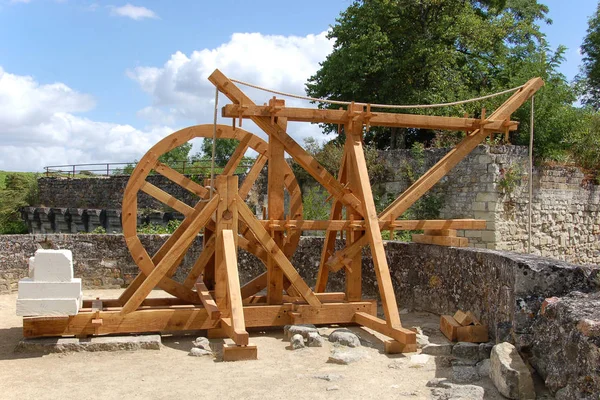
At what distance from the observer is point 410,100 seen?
19.3m

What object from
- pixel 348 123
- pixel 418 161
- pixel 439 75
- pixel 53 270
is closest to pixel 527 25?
pixel 439 75

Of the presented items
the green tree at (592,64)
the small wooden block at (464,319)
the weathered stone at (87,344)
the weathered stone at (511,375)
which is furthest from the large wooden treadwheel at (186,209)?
the green tree at (592,64)

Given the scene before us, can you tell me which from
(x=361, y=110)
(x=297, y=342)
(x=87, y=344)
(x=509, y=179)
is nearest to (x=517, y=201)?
(x=509, y=179)

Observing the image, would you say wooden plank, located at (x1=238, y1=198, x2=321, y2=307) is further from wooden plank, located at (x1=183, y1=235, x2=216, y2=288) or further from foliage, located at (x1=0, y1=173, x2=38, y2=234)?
foliage, located at (x1=0, y1=173, x2=38, y2=234)

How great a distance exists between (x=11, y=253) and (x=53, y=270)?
4.15 metres

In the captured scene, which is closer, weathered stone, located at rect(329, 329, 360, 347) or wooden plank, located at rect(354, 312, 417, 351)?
wooden plank, located at rect(354, 312, 417, 351)

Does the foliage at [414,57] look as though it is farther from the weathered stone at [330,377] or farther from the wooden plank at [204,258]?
the weathered stone at [330,377]

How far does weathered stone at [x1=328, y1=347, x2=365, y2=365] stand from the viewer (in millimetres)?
4947

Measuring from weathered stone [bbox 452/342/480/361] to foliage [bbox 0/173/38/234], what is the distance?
26.8 m

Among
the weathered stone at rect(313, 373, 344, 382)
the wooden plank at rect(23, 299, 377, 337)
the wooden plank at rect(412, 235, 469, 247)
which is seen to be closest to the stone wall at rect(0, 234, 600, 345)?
the wooden plank at rect(412, 235, 469, 247)

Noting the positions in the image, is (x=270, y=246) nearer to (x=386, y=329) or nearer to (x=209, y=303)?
(x=209, y=303)

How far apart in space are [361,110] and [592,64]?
25046mm

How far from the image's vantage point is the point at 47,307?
5176 mm

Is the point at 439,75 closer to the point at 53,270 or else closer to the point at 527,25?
the point at 527,25
